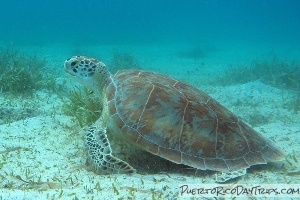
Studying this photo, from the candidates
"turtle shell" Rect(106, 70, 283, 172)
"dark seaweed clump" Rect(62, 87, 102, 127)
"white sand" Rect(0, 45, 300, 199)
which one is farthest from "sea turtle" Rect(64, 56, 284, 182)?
"dark seaweed clump" Rect(62, 87, 102, 127)

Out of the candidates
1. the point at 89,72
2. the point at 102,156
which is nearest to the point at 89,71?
the point at 89,72

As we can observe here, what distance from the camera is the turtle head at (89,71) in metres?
4.92

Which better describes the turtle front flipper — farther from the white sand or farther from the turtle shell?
the turtle shell

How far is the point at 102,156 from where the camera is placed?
356 centimetres

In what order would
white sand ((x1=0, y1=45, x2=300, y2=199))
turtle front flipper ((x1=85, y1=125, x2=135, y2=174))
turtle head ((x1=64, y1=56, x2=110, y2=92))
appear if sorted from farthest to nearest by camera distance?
turtle head ((x1=64, y1=56, x2=110, y2=92))
turtle front flipper ((x1=85, y1=125, x2=135, y2=174))
white sand ((x1=0, y1=45, x2=300, y2=199))

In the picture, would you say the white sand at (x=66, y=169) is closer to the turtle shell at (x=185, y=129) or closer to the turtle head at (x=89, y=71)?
the turtle shell at (x=185, y=129)

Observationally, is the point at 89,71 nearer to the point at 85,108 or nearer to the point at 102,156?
the point at 85,108

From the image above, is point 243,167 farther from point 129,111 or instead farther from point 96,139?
point 96,139

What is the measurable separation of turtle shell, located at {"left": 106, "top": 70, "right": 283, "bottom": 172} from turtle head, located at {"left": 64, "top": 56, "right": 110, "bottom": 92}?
2.80 feet

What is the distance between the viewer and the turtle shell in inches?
139

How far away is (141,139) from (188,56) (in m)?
19.6

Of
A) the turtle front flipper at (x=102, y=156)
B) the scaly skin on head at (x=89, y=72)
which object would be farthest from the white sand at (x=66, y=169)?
the scaly skin on head at (x=89, y=72)

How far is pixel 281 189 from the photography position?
2803mm

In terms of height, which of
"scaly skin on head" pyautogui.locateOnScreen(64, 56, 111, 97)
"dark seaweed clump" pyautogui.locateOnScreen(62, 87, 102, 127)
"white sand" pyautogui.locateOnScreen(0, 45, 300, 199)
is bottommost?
A: "white sand" pyautogui.locateOnScreen(0, 45, 300, 199)
